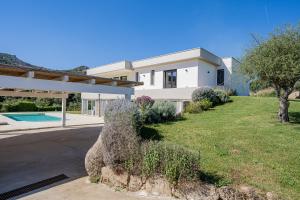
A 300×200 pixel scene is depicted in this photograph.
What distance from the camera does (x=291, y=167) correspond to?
6.77m

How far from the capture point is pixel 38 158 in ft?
33.0

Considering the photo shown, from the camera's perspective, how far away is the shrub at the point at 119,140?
22.7ft

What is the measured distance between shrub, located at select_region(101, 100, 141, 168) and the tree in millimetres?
7566

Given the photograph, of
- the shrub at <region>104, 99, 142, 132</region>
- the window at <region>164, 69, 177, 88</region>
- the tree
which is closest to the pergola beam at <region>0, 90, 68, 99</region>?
the window at <region>164, 69, 177, 88</region>

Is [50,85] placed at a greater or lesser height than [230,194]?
greater

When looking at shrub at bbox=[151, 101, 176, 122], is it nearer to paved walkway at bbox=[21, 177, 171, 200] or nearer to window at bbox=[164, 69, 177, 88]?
paved walkway at bbox=[21, 177, 171, 200]

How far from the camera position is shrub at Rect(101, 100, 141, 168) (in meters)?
6.93

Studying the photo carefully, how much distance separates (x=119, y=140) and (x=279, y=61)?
8.51 m

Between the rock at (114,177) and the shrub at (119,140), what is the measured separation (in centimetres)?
20

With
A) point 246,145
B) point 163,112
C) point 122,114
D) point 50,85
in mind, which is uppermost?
point 50,85

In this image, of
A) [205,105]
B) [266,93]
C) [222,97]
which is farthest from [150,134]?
[266,93]

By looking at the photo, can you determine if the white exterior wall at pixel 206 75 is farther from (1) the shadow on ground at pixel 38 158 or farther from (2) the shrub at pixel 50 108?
(2) the shrub at pixel 50 108

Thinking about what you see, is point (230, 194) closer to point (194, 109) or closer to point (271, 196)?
point (271, 196)

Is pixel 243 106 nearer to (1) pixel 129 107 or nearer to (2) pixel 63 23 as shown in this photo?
(1) pixel 129 107
